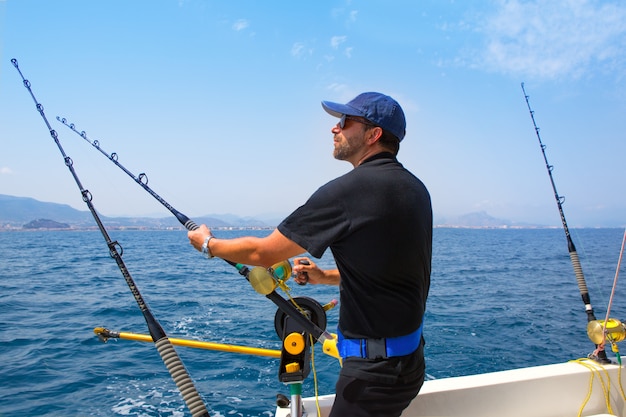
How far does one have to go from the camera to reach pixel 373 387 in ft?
5.69

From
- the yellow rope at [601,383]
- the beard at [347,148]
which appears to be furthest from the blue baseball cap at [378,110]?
the yellow rope at [601,383]

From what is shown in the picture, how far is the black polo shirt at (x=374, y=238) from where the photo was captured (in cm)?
163

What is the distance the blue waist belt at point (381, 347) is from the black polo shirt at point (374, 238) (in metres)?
0.02

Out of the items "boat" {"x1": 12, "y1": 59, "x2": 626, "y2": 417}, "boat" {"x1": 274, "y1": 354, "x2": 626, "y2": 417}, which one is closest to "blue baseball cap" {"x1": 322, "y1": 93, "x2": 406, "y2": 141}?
"boat" {"x1": 12, "y1": 59, "x2": 626, "y2": 417}

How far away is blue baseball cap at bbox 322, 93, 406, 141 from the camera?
1.84 m

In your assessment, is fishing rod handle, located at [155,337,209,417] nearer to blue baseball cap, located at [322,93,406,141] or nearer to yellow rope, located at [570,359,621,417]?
blue baseball cap, located at [322,93,406,141]

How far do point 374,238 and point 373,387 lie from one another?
1.96 feet

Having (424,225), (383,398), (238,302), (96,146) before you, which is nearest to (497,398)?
(383,398)

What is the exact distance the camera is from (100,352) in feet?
24.4

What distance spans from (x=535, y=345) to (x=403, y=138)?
775 cm

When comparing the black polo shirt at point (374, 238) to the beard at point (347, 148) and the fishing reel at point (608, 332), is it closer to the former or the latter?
the beard at point (347, 148)

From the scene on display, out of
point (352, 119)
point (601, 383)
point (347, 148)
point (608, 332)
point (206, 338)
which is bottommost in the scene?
point (206, 338)

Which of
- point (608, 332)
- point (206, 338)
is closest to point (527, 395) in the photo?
point (608, 332)

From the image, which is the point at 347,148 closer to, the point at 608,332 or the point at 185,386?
the point at 185,386
